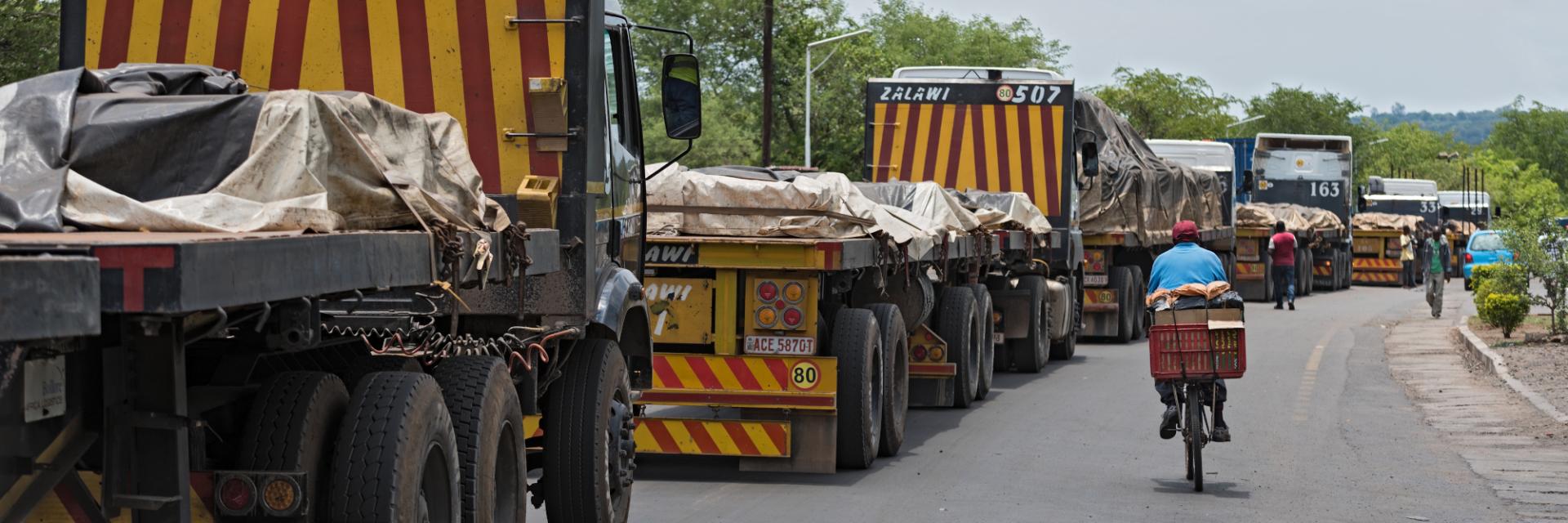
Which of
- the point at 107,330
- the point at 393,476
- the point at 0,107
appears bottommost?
the point at 393,476

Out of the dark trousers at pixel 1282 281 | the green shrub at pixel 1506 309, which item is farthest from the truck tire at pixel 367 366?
the dark trousers at pixel 1282 281

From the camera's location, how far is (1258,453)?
1205cm

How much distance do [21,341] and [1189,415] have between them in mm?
8005

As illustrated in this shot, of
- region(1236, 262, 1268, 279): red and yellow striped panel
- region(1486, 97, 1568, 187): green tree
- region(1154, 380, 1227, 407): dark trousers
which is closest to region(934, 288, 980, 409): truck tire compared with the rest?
region(1154, 380, 1227, 407): dark trousers

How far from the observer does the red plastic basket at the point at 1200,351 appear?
10.5 meters

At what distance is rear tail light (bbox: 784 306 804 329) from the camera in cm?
1037

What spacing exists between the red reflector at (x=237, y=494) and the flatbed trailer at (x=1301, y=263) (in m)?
31.6

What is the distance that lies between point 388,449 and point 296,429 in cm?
27

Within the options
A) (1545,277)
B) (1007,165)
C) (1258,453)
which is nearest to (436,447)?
(1258,453)

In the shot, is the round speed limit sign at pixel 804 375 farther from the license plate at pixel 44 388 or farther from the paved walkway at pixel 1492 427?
the license plate at pixel 44 388

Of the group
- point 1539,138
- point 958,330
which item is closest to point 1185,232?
point 958,330

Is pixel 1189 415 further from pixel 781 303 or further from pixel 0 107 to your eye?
pixel 0 107

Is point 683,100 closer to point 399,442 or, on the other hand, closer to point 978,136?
point 399,442

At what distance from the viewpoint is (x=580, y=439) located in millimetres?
7551
